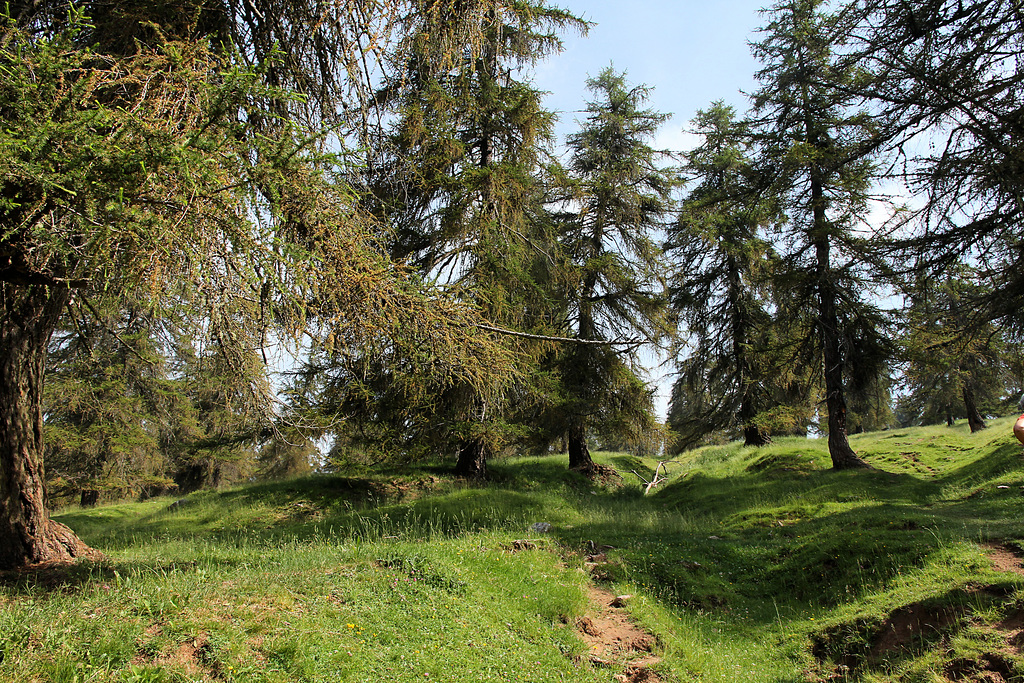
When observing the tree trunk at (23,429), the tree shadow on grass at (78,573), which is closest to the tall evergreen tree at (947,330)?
A: the tree shadow on grass at (78,573)

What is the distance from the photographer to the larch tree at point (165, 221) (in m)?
3.18

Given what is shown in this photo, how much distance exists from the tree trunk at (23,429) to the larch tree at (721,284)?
56.2 feet

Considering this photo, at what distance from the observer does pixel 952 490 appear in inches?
452

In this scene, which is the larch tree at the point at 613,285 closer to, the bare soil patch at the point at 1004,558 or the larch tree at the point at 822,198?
the larch tree at the point at 822,198

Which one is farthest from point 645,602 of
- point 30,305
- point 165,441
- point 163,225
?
point 165,441

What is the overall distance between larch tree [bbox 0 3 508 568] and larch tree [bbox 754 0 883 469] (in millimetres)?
11891

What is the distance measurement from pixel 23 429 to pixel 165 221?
425 centimetres

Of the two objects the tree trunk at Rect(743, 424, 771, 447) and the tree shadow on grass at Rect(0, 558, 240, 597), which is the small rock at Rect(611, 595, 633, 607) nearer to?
the tree shadow on grass at Rect(0, 558, 240, 597)

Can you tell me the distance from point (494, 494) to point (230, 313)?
8.53 m

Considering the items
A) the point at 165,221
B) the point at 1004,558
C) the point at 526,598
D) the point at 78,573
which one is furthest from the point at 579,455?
the point at 165,221

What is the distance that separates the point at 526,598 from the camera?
5.79 m

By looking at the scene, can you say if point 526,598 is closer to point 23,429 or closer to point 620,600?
point 620,600

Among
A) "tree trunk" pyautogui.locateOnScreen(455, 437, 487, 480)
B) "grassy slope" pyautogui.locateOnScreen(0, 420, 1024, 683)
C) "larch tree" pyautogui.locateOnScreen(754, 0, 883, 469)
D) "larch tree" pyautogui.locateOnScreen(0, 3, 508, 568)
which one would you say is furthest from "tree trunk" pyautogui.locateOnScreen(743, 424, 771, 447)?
"larch tree" pyautogui.locateOnScreen(0, 3, 508, 568)

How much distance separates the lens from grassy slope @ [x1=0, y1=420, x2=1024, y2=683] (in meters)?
3.75
